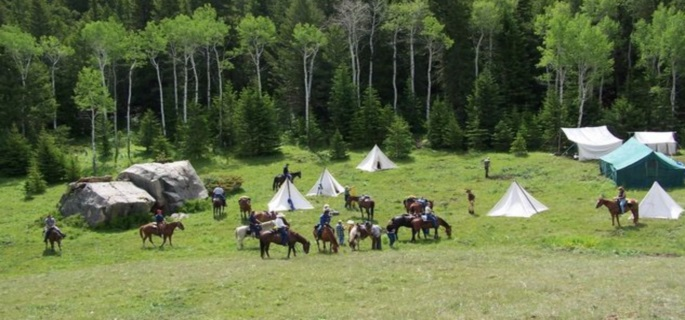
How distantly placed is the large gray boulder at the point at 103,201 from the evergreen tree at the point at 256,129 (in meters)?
20.4

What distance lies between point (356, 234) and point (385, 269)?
219 inches

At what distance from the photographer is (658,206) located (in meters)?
29.5

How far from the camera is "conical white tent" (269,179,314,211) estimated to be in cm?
→ 3544

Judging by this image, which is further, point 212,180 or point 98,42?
point 98,42

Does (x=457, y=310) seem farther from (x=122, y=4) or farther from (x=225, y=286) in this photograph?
(x=122, y=4)

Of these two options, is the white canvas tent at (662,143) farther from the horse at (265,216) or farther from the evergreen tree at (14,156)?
the evergreen tree at (14,156)

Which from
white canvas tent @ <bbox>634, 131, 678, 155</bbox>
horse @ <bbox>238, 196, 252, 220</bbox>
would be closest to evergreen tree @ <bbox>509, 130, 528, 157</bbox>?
white canvas tent @ <bbox>634, 131, 678, 155</bbox>

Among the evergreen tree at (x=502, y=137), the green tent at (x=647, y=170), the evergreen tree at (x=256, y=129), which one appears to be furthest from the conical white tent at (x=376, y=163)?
the green tent at (x=647, y=170)

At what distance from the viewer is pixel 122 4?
85.8 m

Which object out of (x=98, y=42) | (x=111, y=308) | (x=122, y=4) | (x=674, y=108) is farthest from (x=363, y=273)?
(x=122, y=4)

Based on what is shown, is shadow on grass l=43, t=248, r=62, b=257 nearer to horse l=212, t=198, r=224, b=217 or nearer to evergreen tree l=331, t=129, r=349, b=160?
horse l=212, t=198, r=224, b=217

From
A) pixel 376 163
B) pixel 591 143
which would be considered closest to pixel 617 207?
pixel 591 143

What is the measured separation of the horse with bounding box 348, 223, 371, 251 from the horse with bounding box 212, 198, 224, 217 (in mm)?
11998

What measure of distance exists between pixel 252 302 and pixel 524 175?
32158 millimetres
